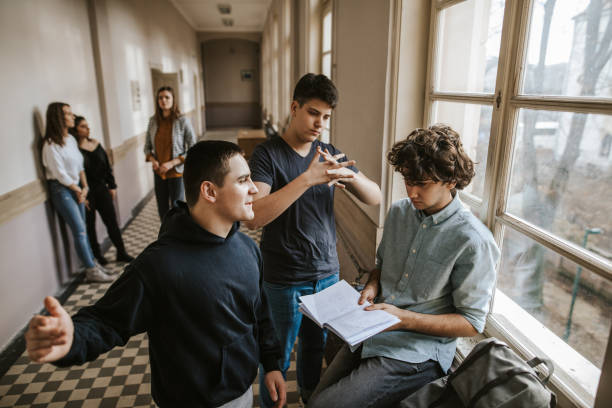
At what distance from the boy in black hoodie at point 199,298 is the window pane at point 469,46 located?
3.59ft

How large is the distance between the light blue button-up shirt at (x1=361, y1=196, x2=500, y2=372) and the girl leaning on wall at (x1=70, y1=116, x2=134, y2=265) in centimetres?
333

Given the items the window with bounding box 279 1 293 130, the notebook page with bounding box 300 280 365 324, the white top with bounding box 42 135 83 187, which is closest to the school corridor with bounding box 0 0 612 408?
the white top with bounding box 42 135 83 187

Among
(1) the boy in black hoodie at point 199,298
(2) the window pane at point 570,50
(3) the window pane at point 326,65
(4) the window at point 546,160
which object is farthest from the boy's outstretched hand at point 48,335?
(3) the window pane at point 326,65

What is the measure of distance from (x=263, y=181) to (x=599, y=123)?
1.22m

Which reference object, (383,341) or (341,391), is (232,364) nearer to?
(341,391)

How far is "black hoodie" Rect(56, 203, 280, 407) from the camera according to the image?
1.14 metres

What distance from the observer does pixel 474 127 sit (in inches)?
68.7

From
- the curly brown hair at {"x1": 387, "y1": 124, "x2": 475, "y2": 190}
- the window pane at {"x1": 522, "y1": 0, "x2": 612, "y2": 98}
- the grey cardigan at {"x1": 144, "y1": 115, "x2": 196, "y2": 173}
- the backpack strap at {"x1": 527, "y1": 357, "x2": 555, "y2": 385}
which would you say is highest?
the window pane at {"x1": 522, "y1": 0, "x2": 612, "y2": 98}

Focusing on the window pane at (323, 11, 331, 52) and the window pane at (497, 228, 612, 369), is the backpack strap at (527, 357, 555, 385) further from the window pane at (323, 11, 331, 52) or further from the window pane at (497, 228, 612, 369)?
the window pane at (323, 11, 331, 52)

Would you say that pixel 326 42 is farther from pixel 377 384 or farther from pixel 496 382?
pixel 496 382

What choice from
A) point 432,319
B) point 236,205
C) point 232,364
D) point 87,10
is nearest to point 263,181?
point 236,205

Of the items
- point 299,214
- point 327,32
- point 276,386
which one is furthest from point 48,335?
point 327,32

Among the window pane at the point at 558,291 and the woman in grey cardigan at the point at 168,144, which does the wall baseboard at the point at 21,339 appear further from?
the window pane at the point at 558,291

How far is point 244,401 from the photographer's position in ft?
4.53
